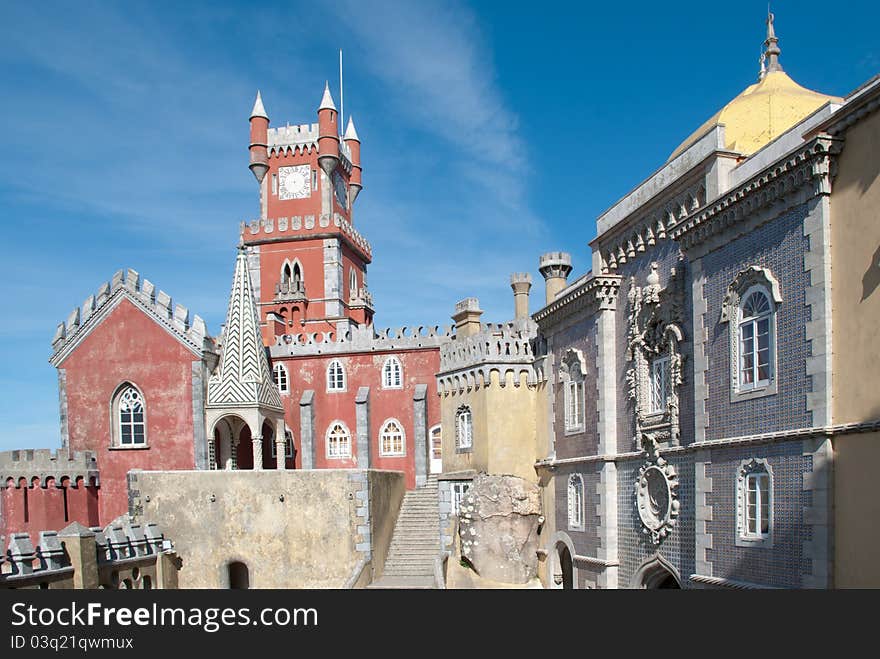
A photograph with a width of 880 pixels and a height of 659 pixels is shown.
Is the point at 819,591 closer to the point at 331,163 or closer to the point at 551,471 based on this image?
the point at 551,471

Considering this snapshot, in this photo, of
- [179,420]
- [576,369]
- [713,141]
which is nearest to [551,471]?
[576,369]

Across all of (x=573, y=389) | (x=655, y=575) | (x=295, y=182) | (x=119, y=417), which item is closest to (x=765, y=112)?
(x=573, y=389)

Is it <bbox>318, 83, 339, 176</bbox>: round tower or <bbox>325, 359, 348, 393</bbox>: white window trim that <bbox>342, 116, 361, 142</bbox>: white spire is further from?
<bbox>325, 359, 348, 393</bbox>: white window trim

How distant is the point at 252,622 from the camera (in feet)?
37.0

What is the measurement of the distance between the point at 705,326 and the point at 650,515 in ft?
15.8

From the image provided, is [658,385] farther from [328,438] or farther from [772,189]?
[328,438]

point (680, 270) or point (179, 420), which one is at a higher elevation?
point (680, 270)

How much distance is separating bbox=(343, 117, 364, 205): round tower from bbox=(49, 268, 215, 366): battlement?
62.9ft

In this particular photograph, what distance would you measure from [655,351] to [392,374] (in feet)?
55.4

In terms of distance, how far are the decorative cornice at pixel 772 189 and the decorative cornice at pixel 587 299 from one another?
3.84 meters

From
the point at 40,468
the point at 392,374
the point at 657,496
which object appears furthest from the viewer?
the point at 392,374

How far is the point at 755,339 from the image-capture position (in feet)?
48.8

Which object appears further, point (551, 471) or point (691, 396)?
point (551, 471)

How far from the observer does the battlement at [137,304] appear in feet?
103
